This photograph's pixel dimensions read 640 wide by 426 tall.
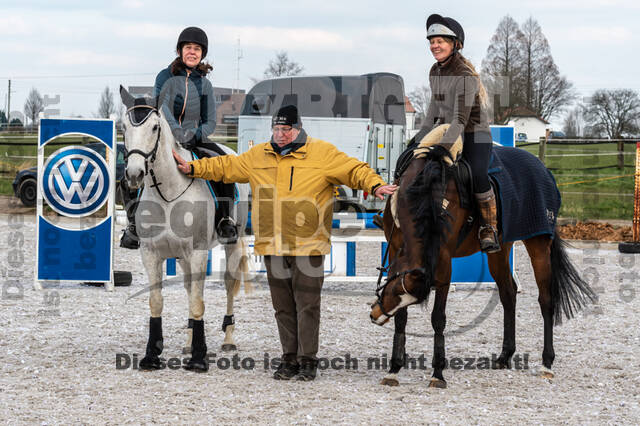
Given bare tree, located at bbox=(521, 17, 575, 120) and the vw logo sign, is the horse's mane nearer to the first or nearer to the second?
the vw logo sign

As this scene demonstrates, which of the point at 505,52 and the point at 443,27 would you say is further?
the point at 505,52

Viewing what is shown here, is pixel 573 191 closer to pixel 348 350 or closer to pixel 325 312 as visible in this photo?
pixel 325 312

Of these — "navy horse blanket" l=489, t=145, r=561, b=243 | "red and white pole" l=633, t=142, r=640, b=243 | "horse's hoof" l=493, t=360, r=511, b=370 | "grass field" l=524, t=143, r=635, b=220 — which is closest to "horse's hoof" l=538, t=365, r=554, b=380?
"horse's hoof" l=493, t=360, r=511, b=370

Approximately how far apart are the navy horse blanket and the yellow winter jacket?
44.7 inches

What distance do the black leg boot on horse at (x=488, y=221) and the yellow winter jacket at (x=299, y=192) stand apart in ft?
2.60

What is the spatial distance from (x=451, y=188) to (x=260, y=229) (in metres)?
1.53

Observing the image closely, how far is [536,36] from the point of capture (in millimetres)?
60156

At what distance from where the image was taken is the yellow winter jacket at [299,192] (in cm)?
555

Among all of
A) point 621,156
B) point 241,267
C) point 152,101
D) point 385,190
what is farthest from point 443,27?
point 621,156

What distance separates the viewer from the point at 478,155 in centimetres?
→ 555

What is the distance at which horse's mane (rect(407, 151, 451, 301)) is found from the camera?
4.94m

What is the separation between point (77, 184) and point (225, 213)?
367 centimetres

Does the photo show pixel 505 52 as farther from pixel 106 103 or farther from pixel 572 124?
pixel 106 103

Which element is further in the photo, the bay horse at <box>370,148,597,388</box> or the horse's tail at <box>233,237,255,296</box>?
the horse's tail at <box>233,237,255,296</box>
